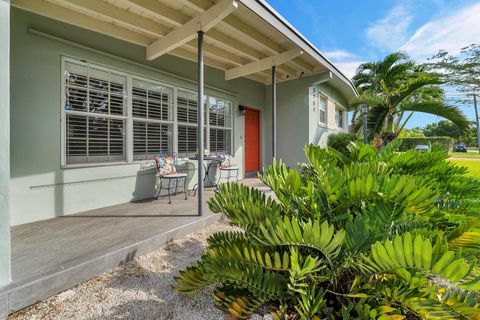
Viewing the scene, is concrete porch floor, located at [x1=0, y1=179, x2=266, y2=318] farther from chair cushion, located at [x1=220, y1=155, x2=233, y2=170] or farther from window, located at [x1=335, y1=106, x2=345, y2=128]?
window, located at [x1=335, y1=106, x2=345, y2=128]

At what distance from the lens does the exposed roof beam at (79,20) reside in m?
3.11

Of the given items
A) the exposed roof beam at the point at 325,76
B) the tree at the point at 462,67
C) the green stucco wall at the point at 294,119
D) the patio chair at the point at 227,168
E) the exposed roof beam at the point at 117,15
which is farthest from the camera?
the tree at the point at 462,67

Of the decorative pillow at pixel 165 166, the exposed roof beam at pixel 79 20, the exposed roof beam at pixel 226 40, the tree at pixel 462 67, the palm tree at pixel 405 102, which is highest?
the tree at pixel 462 67

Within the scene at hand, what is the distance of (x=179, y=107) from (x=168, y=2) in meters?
2.22

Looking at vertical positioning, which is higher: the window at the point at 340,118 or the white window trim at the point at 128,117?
the window at the point at 340,118

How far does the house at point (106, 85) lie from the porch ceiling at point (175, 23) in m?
0.02

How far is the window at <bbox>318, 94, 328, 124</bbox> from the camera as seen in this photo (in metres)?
7.80

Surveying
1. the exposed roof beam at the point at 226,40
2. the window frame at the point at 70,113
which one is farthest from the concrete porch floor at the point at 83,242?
the exposed roof beam at the point at 226,40

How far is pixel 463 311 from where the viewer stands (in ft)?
3.37

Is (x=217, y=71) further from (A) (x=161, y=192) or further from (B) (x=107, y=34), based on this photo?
(A) (x=161, y=192)

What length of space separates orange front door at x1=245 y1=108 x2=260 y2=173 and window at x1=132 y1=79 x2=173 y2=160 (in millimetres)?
2807

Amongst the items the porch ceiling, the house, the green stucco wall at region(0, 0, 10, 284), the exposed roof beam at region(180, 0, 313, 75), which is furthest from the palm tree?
the green stucco wall at region(0, 0, 10, 284)

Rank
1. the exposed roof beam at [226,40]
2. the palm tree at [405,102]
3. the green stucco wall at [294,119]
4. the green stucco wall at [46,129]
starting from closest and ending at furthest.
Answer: the green stucco wall at [46,129] → the exposed roof beam at [226,40] → the palm tree at [405,102] → the green stucco wall at [294,119]

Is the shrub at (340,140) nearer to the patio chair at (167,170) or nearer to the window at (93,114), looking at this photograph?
the patio chair at (167,170)
